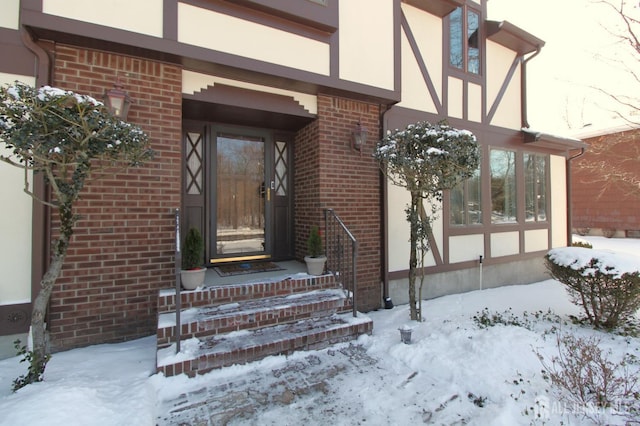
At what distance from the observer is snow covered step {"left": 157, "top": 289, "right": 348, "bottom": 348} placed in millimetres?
2838

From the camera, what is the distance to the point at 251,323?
312cm

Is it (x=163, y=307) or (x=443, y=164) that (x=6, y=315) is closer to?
(x=163, y=307)

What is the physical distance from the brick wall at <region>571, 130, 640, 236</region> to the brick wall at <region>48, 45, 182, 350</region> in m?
13.4

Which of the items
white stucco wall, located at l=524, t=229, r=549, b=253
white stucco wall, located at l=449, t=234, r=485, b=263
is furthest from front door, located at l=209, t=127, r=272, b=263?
white stucco wall, located at l=524, t=229, r=549, b=253

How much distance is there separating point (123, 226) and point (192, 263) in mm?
762

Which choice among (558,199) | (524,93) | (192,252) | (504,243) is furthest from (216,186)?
(558,199)

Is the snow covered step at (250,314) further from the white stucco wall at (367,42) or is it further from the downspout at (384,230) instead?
the white stucco wall at (367,42)

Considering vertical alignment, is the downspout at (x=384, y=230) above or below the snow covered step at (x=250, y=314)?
above

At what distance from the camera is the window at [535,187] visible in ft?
22.9

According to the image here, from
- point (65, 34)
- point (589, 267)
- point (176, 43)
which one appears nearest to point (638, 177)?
point (589, 267)

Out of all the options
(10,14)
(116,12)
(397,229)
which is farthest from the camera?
(397,229)

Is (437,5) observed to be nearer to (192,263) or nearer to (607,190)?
(192,263)

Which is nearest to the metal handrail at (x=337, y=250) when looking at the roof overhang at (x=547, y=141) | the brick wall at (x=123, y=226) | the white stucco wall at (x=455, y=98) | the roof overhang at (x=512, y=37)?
the brick wall at (x=123, y=226)

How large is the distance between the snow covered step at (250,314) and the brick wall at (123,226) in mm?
504
